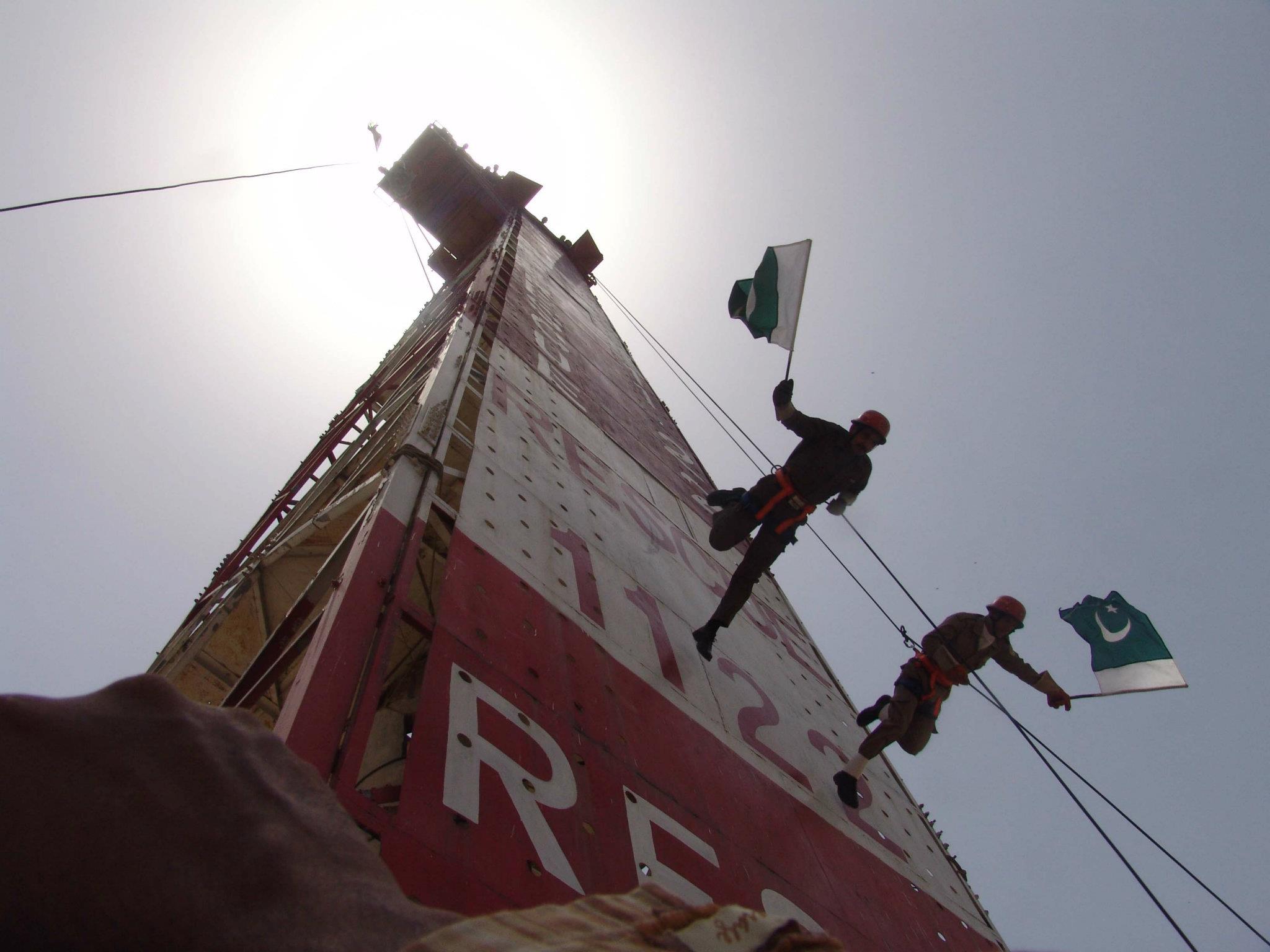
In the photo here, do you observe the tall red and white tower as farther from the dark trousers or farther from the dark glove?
the dark glove

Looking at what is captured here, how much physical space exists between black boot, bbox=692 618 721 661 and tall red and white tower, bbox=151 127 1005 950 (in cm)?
6

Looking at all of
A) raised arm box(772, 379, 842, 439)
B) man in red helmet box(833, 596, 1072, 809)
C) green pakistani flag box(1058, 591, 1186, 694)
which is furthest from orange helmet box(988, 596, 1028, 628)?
raised arm box(772, 379, 842, 439)

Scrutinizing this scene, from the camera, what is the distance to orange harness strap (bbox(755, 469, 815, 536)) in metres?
4.45

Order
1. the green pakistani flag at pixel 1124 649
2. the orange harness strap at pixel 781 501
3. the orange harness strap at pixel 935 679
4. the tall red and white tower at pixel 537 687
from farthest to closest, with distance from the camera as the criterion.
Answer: the green pakistani flag at pixel 1124 649 → the orange harness strap at pixel 781 501 → the orange harness strap at pixel 935 679 → the tall red and white tower at pixel 537 687

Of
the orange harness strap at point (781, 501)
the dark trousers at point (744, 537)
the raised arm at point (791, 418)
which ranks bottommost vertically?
the dark trousers at point (744, 537)

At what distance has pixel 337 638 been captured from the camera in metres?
1.90

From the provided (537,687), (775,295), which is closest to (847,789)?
(537,687)

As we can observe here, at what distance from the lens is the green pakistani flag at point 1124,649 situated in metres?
4.70

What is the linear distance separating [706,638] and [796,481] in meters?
1.16

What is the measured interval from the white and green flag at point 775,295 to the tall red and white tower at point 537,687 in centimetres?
137

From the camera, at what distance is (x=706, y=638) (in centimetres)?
376

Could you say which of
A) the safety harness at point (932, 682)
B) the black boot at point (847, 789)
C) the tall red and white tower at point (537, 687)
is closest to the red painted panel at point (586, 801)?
the tall red and white tower at point (537, 687)

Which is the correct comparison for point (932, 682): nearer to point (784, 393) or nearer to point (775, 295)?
point (784, 393)

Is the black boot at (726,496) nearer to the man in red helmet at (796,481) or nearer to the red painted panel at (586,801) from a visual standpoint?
the man in red helmet at (796,481)
